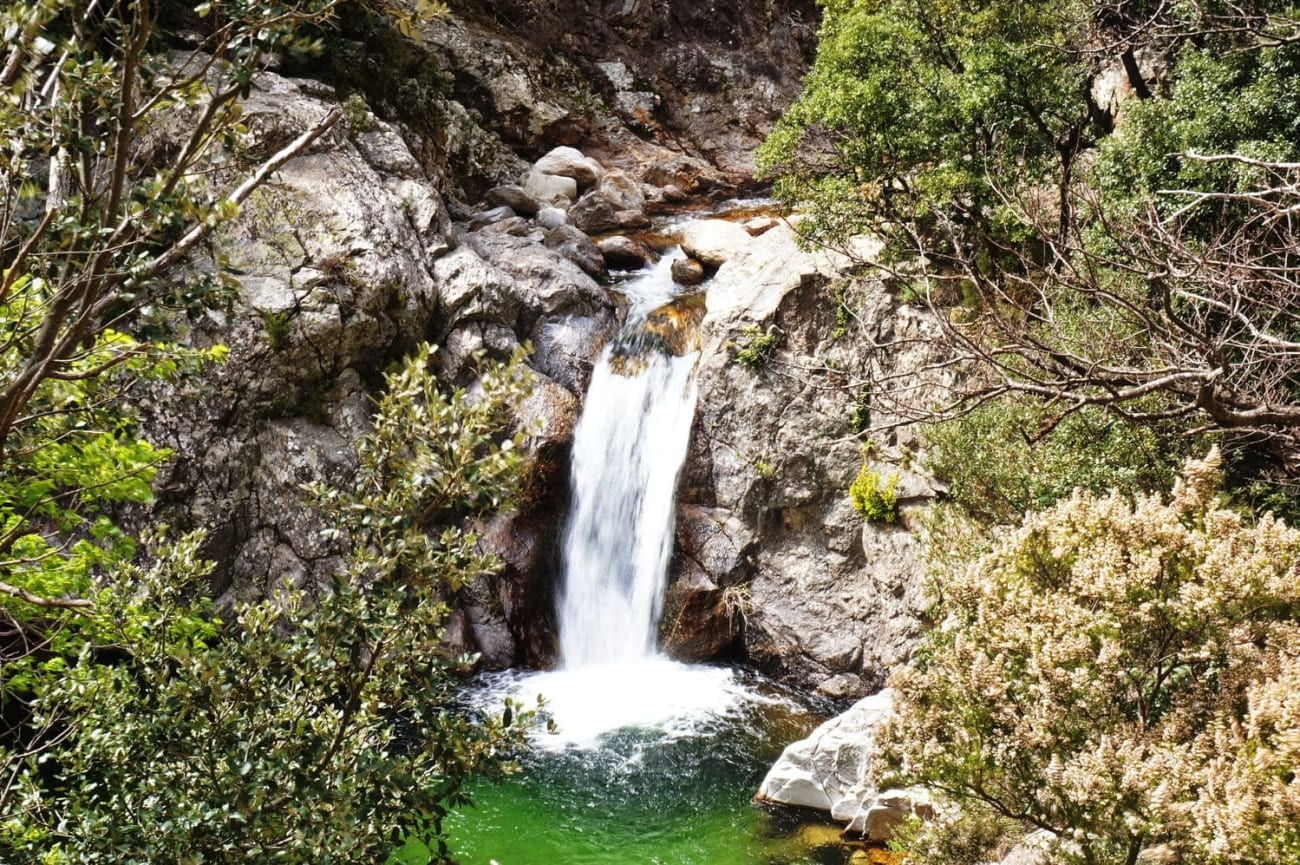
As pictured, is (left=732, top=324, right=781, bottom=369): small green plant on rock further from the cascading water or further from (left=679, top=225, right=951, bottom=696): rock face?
the cascading water

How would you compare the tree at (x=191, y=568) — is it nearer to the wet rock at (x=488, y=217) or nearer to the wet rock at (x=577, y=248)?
the wet rock at (x=577, y=248)

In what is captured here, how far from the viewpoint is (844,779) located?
34.8 feet

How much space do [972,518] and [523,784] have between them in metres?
7.36

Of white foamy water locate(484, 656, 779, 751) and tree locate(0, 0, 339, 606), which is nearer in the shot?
tree locate(0, 0, 339, 606)

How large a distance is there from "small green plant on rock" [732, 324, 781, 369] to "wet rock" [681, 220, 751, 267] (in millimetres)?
4132

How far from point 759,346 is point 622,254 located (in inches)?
255

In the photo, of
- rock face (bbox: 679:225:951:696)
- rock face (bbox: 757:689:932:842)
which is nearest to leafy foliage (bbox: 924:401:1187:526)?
rock face (bbox: 679:225:951:696)

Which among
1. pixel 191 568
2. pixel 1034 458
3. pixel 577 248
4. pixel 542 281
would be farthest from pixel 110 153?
pixel 577 248

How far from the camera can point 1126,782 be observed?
5.43 m

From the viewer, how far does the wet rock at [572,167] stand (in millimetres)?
24141

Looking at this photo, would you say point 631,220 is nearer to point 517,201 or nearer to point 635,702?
point 517,201

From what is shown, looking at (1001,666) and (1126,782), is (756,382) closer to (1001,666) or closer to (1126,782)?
(1001,666)

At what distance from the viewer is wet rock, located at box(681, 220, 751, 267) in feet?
62.6

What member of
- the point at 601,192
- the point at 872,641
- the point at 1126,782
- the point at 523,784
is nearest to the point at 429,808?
the point at 1126,782
